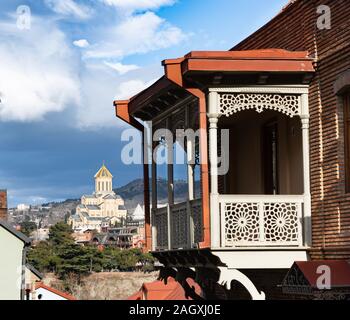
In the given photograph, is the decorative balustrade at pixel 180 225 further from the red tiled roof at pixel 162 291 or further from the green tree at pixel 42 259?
the green tree at pixel 42 259

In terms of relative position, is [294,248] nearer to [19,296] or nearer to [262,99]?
[262,99]

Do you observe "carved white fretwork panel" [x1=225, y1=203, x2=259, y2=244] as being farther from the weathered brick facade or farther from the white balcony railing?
the weathered brick facade

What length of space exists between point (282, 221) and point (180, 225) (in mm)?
2380

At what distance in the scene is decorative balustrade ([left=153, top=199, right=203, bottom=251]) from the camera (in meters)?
13.7

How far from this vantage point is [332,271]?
12133 millimetres

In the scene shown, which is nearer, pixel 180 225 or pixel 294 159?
→ pixel 294 159

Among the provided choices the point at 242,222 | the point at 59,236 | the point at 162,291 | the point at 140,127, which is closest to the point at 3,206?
the point at 162,291

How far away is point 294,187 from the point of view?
14320 millimetres

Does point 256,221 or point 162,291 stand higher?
point 256,221

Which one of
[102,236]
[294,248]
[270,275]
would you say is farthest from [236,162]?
[102,236]

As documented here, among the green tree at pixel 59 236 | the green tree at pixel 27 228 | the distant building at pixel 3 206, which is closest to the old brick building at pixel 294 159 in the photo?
the distant building at pixel 3 206

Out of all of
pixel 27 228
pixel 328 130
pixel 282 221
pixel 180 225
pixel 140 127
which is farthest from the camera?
pixel 27 228

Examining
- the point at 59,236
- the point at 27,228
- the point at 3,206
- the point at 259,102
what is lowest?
the point at 59,236

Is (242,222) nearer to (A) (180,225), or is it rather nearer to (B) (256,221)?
(B) (256,221)
